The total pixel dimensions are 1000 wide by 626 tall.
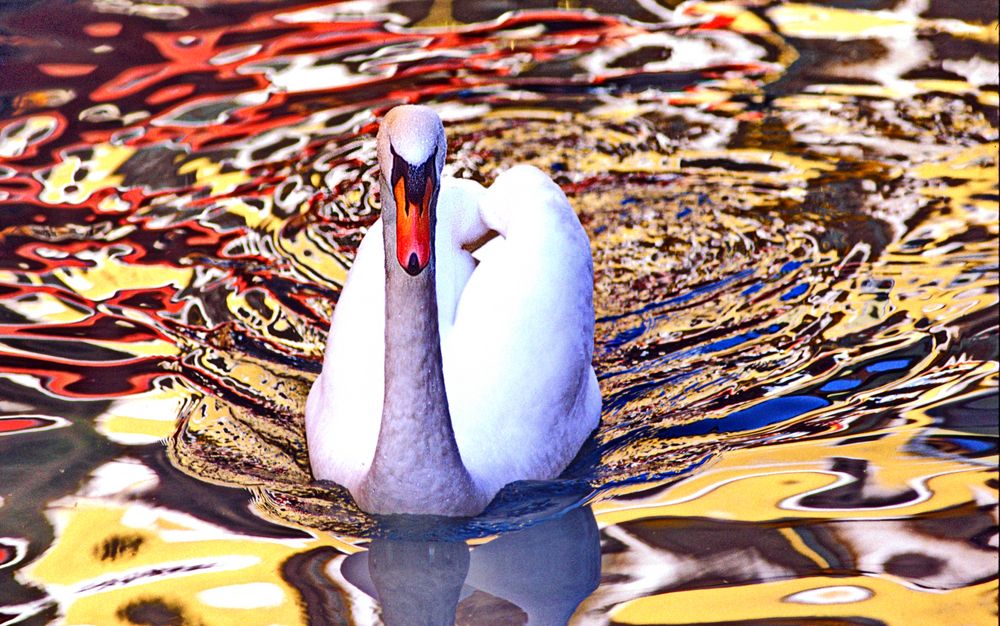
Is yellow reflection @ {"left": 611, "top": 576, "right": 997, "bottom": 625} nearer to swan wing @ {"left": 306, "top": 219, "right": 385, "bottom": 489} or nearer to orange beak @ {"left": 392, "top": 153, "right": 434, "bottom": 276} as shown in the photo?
swan wing @ {"left": 306, "top": 219, "right": 385, "bottom": 489}

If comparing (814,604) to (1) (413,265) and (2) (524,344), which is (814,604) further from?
(1) (413,265)

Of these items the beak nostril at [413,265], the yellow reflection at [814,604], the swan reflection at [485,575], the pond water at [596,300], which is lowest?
the yellow reflection at [814,604]

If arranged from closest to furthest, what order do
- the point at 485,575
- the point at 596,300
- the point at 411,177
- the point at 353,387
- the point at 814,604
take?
the point at 411,177 < the point at 814,604 < the point at 485,575 < the point at 353,387 < the point at 596,300

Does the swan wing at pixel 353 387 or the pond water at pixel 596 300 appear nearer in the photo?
the pond water at pixel 596 300

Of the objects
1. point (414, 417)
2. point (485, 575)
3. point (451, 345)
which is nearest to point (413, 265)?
point (414, 417)

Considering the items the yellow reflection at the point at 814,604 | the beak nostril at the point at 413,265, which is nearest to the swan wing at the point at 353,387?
the beak nostril at the point at 413,265

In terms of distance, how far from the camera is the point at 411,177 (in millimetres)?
3758

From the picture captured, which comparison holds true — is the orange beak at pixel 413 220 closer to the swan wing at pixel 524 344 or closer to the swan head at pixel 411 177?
the swan head at pixel 411 177

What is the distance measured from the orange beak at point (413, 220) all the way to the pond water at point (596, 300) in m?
0.90

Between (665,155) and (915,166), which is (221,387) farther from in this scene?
(915,166)

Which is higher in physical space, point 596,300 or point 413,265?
point 413,265

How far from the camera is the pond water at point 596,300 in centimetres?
423

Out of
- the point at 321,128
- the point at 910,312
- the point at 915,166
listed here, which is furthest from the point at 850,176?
the point at 321,128

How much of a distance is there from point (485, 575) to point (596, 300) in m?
1.87
